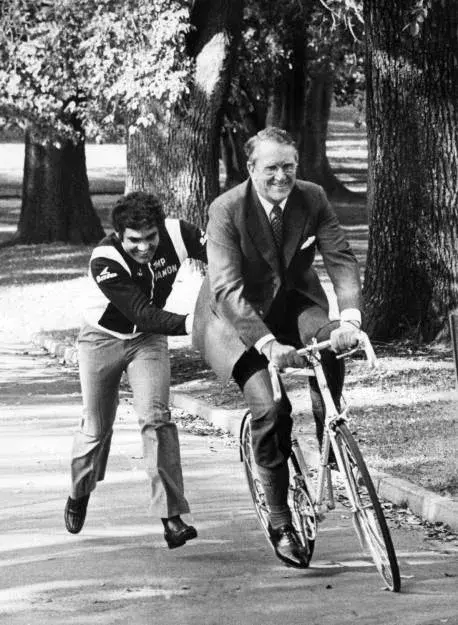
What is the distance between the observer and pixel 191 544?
301 inches

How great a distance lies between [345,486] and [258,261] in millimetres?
1055

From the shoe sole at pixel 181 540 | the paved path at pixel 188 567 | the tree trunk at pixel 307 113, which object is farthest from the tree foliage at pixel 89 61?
the shoe sole at pixel 181 540

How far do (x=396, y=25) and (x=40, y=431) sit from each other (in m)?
5.07

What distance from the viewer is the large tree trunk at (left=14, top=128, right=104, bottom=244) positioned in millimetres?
31672

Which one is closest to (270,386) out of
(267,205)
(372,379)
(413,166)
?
(267,205)

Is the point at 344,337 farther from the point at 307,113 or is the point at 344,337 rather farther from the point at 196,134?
the point at 307,113

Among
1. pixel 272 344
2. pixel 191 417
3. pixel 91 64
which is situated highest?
pixel 91 64

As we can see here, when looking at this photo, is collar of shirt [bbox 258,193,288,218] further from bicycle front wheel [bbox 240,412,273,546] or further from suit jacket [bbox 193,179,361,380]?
bicycle front wheel [bbox 240,412,273,546]

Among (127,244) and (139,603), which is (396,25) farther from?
(139,603)

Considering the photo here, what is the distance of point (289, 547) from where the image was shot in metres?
6.84

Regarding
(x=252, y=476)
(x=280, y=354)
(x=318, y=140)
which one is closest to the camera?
(x=280, y=354)

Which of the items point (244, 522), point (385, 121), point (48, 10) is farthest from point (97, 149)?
point (244, 522)

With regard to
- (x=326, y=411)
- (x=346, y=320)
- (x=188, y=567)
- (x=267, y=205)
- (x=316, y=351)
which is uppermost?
(x=267, y=205)

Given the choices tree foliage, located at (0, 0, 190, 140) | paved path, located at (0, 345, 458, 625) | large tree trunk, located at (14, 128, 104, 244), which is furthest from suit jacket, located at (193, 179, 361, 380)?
large tree trunk, located at (14, 128, 104, 244)
